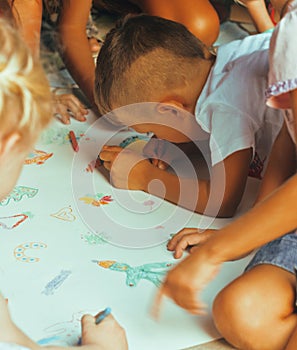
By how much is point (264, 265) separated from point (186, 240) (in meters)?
0.16

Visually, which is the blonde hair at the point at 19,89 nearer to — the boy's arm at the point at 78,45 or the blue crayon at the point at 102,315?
the blue crayon at the point at 102,315

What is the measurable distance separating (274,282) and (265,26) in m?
0.86

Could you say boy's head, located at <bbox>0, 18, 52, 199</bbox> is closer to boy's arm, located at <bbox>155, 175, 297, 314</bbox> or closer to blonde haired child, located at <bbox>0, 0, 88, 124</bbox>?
boy's arm, located at <bbox>155, 175, 297, 314</bbox>

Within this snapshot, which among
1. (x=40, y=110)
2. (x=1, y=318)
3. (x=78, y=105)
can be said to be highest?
(x=40, y=110)

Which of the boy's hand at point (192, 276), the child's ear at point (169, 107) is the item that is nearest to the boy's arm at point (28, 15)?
the child's ear at point (169, 107)

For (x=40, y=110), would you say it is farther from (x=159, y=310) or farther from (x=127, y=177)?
(x=127, y=177)

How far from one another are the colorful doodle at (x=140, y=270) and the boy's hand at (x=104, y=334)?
0.12m

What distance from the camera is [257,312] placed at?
87 centimetres

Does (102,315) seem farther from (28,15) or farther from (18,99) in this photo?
(28,15)

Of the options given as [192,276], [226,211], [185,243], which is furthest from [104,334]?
[226,211]

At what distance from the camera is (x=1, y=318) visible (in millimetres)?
724

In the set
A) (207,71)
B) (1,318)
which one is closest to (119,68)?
(207,71)

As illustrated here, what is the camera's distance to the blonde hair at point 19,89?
0.65 m

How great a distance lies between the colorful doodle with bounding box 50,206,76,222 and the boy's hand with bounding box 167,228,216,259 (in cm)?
17
